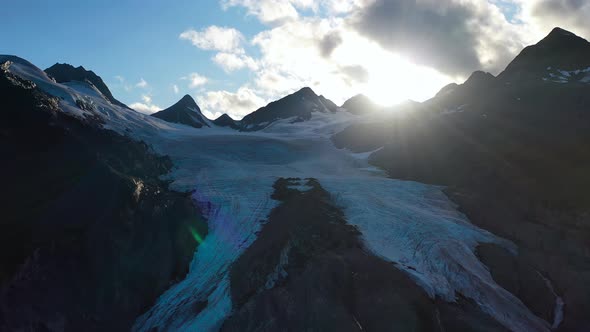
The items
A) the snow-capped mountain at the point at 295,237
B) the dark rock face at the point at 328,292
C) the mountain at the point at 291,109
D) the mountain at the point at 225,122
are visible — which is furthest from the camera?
the mountain at the point at 225,122

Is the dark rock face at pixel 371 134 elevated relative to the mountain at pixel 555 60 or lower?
lower

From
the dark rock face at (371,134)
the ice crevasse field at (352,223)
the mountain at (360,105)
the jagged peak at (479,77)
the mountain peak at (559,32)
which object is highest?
the mountain peak at (559,32)

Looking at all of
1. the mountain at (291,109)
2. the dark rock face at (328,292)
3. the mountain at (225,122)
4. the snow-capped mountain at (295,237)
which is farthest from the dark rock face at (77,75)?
the dark rock face at (328,292)

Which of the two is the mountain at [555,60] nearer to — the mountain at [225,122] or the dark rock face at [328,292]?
the dark rock face at [328,292]

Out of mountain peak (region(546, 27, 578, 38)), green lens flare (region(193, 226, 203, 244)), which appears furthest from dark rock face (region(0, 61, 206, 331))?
mountain peak (region(546, 27, 578, 38))

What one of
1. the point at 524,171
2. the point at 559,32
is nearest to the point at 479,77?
the point at 559,32

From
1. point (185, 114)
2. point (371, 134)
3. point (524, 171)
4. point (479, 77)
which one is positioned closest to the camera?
point (524, 171)

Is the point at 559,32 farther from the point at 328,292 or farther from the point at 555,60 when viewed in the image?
the point at 328,292
